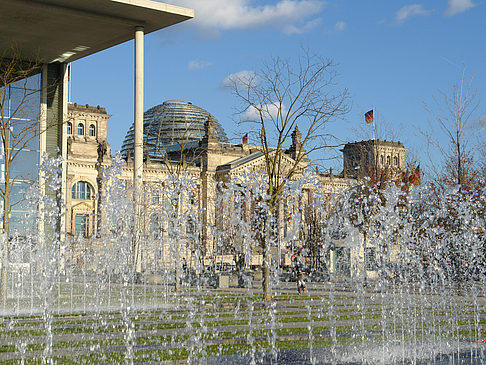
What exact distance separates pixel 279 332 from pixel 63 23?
1968 cm

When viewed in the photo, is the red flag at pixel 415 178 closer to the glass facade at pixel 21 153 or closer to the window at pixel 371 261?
the window at pixel 371 261

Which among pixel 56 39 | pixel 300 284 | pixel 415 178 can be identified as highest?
pixel 56 39

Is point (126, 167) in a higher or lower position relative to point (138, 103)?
higher

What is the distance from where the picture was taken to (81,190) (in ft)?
212

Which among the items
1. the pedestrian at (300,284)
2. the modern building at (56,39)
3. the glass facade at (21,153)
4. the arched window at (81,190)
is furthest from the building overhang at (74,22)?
the arched window at (81,190)

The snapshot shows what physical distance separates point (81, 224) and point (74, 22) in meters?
37.8

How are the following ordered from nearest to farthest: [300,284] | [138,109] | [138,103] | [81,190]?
[300,284]
[138,109]
[138,103]
[81,190]

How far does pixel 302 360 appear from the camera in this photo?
28.8ft

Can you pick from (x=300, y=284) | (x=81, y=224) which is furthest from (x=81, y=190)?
(x=300, y=284)

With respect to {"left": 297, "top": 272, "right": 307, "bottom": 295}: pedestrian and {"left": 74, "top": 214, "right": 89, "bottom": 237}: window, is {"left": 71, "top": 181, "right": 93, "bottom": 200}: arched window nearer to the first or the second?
{"left": 74, "top": 214, "right": 89, "bottom": 237}: window

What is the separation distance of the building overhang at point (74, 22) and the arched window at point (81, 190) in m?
34.3

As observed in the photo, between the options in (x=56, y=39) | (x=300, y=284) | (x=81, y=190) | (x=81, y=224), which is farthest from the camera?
(x=81, y=190)

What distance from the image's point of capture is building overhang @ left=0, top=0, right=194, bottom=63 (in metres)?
25.3

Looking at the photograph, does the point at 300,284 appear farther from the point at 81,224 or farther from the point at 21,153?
the point at 81,224
